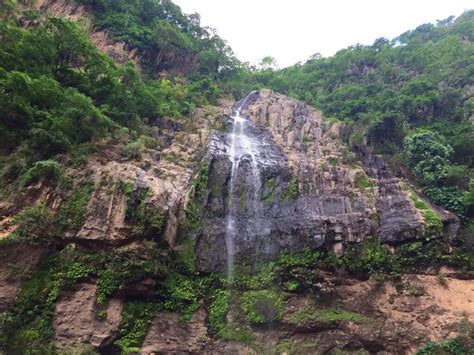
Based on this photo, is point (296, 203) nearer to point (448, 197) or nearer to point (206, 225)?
point (206, 225)

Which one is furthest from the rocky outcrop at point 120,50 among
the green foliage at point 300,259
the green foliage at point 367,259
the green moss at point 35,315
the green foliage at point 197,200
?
the green foliage at point 367,259

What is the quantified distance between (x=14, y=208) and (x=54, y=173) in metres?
1.94

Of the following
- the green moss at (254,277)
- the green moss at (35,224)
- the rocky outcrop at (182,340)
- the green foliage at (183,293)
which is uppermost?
the green moss at (35,224)

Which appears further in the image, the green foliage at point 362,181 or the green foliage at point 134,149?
the green foliage at point 362,181

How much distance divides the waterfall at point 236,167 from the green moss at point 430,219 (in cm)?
748

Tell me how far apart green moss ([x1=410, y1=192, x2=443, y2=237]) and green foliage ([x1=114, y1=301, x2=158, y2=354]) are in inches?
456

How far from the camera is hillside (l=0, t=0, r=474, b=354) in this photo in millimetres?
Answer: 11469

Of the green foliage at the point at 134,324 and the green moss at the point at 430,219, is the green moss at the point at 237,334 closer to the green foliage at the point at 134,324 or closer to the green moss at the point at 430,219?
the green foliage at the point at 134,324

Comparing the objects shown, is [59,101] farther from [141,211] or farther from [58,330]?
[58,330]

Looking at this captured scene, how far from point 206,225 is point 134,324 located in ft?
17.6

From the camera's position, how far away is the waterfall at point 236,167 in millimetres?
15320

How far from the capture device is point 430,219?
1471 cm

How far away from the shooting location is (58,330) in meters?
10.5

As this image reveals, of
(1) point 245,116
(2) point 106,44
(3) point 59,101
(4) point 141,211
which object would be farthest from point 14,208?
(2) point 106,44
